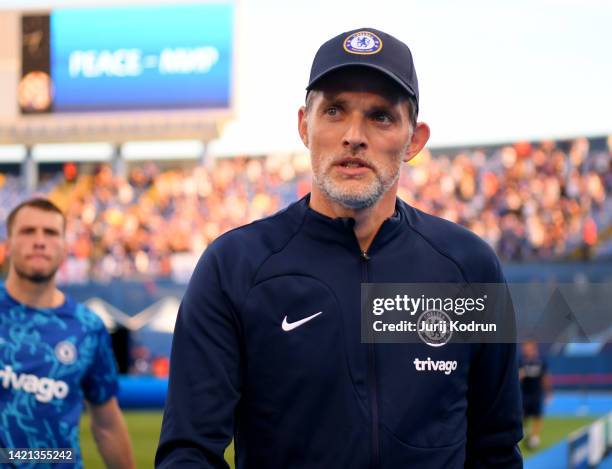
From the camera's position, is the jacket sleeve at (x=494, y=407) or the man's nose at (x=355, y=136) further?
the jacket sleeve at (x=494, y=407)

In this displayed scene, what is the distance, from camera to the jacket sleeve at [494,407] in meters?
2.32

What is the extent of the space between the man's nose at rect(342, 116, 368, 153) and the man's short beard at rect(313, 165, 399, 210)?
84 mm

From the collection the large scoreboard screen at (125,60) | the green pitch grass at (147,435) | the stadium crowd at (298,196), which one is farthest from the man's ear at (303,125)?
the large scoreboard screen at (125,60)

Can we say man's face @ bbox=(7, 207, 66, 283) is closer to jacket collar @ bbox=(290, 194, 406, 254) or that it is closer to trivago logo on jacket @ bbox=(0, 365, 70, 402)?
trivago logo on jacket @ bbox=(0, 365, 70, 402)

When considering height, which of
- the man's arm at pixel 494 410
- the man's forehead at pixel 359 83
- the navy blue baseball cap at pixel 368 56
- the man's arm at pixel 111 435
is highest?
the navy blue baseball cap at pixel 368 56

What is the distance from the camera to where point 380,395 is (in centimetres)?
214

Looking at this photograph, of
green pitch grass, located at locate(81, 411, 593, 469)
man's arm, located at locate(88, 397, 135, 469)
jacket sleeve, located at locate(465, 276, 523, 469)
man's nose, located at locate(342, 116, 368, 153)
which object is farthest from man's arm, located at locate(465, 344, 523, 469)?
green pitch grass, located at locate(81, 411, 593, 469)

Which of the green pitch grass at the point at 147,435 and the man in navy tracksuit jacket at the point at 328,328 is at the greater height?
the man in navy tracksuit jacket at the point at 328,328

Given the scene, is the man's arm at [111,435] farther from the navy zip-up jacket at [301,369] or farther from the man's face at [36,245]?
the navy zip-up jacket at [301,369]

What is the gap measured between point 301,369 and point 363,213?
15.3 inches

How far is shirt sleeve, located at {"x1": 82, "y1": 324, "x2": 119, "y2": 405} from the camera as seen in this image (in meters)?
4.70

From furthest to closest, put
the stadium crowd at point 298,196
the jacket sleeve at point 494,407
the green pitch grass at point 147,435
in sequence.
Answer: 1. the stadium crowd at point 298,196
2. the green pitch grass at point 147,435
3. the jacket sleeve at point 494,407

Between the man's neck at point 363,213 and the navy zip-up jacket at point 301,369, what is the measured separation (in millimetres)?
27

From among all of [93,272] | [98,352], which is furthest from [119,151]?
[98,352]
